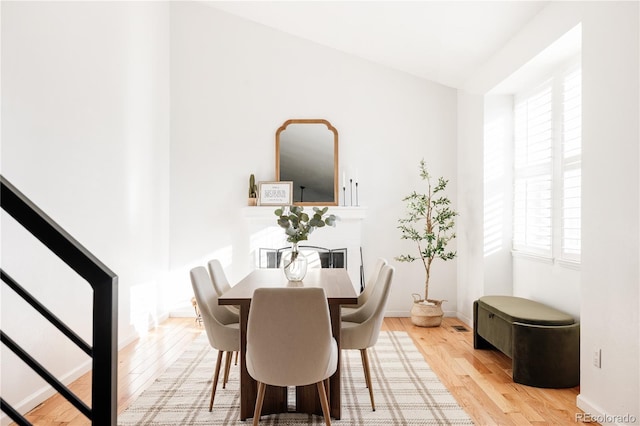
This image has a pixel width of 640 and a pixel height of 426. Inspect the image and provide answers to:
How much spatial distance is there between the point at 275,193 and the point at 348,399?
2.87 meters

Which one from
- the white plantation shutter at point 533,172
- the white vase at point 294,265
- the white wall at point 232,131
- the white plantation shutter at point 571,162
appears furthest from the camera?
the white wall at point 232,131

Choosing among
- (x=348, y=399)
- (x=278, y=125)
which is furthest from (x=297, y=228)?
(x=278, y=125)

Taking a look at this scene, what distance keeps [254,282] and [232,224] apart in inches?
99.5

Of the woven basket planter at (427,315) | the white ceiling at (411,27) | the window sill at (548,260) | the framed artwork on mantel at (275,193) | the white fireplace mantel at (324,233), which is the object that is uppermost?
the white ceiling at (411,27)

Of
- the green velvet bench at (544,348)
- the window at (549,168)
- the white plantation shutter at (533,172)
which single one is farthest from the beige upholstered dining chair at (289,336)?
the white plantation shutter at (533,172)

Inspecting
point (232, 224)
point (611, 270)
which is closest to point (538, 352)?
point (611, 270)

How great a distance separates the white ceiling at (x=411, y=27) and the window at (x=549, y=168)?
0.60 meters

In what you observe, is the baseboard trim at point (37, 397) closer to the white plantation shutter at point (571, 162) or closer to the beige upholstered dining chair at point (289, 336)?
the beige upholstered dining chair at point (289, 336)

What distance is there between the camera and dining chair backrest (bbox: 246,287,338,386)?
221cm

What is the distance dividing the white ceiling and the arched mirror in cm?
97

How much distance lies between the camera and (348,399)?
304 cm

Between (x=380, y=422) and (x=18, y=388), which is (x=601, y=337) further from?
(x=18, y=388)

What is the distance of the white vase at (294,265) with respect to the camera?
10.2 ft

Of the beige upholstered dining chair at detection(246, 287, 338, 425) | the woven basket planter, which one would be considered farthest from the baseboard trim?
the woven basket planter
